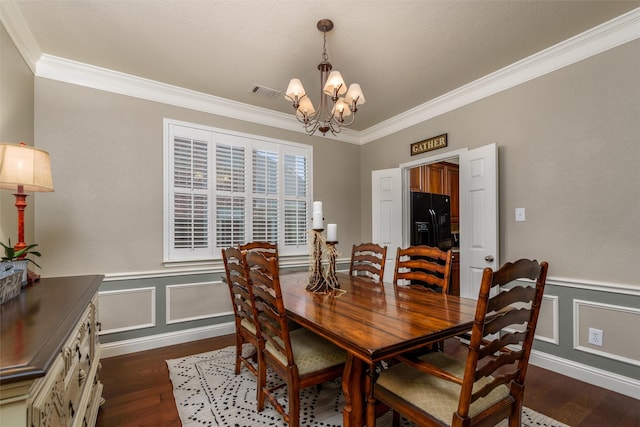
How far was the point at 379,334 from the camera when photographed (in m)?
1.23

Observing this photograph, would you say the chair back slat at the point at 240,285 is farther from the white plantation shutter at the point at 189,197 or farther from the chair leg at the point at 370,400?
the white plantation shutter at the point at 189,197

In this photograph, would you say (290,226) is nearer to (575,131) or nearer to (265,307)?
(265,307)

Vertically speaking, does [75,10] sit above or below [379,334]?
above

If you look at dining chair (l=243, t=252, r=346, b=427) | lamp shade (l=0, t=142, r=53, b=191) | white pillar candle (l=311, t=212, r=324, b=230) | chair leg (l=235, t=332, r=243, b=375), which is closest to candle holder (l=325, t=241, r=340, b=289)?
white pillar candle (l=311, t=212, r=324, b=230)

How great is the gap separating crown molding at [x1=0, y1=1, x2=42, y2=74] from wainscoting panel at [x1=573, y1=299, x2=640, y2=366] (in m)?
4.60

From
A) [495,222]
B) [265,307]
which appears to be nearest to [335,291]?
[265,307]

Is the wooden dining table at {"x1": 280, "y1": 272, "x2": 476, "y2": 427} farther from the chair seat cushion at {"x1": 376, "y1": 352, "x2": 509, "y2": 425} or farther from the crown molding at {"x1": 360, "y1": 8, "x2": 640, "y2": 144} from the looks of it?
the crown molding at {"x1": 360, "y1": 8, "x2": 640, "y2": 144}

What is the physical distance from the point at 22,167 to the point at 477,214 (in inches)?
135

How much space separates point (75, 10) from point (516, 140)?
3660mm

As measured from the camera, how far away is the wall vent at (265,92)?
3.10 m

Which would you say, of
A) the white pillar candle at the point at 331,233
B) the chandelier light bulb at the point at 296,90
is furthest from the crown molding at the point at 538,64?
the white pillar candle at the point at 331,233

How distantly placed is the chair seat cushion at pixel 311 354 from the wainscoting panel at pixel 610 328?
6.56 ft

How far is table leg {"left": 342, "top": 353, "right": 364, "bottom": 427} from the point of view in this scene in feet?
4.42

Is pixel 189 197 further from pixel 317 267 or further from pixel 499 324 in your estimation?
pixel 499 324
